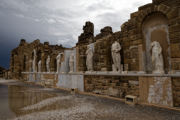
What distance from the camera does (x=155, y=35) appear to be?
208 inches

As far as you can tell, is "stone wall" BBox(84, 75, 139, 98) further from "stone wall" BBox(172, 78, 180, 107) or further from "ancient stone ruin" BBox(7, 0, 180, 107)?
"stone wall" BBox(172, 78, 180, 107)

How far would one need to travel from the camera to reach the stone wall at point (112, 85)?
18.0 ft

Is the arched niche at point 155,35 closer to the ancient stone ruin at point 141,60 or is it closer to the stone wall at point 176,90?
the ancient stone ruin at point 141,60

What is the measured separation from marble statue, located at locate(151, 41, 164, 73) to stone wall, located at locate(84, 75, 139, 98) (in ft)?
3.25

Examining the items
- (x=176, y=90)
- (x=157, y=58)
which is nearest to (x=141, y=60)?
(x=157, y=58)

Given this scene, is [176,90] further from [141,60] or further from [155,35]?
[155,35]

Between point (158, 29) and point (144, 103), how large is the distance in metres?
3.21

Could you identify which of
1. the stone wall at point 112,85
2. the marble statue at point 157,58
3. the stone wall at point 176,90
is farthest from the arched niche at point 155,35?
the stone wall at point 112,85

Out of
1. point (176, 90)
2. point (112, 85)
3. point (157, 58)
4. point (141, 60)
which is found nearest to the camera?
point (176, 90)

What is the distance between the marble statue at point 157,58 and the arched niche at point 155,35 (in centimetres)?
26

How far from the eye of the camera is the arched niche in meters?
4.90

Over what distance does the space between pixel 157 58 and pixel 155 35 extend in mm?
1127

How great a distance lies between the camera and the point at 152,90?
15.9 feet

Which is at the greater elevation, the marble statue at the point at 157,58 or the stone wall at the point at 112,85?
the marble statue at the point at 157,58
